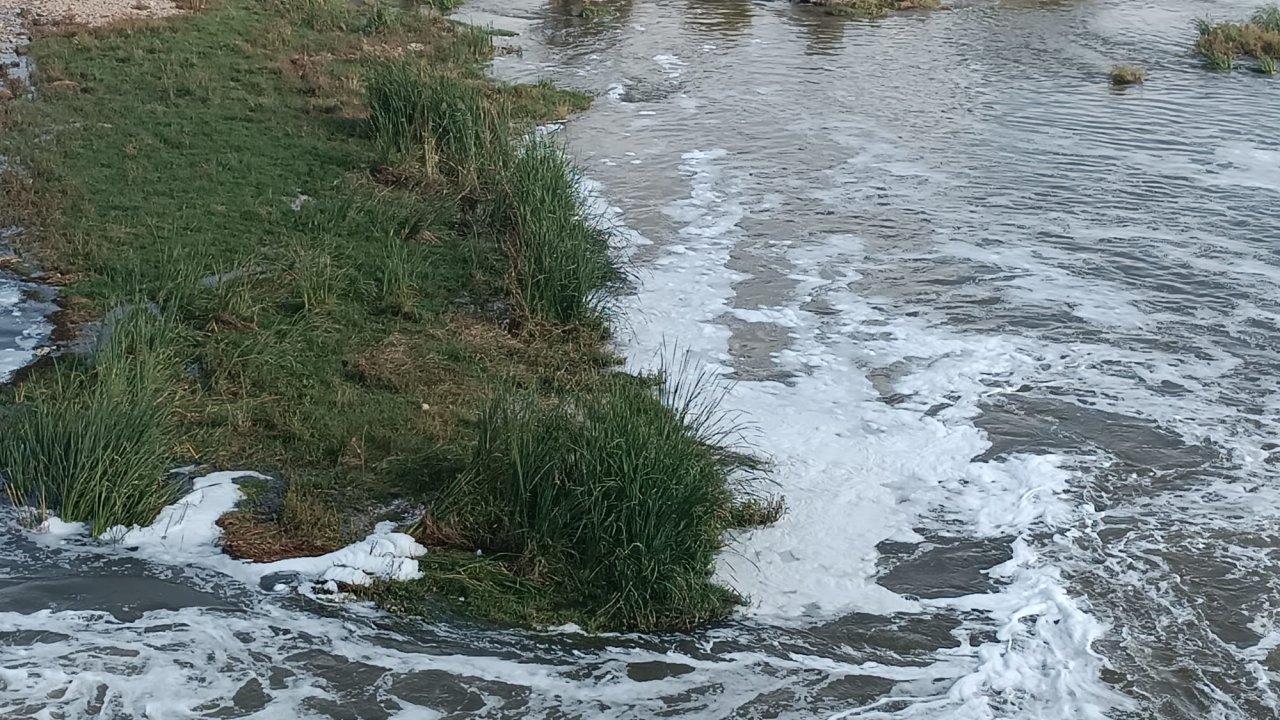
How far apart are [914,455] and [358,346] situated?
13.7 feet

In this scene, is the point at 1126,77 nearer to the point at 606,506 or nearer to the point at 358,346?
the point at 358,346

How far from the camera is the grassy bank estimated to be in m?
6.84

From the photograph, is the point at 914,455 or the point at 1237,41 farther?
the point at 1237,41

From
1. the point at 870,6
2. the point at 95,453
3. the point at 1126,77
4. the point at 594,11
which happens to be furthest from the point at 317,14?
the point at 95,453

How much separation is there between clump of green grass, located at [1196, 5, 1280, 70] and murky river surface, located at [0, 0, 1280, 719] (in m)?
3.20

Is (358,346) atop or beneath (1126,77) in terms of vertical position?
beneath

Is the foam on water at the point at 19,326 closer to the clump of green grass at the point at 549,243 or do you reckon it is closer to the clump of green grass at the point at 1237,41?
the clump of green grass at the point at 549,243

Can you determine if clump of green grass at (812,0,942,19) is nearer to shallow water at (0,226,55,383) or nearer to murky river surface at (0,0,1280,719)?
murky river surface at (0,0,1280,719)

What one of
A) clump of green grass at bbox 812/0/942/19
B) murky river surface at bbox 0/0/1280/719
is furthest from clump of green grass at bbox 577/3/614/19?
murky river surface at bbox 0/0/1280/719

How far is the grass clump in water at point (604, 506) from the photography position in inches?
261

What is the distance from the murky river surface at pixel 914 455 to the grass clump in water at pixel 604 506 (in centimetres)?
27

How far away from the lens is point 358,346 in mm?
9359

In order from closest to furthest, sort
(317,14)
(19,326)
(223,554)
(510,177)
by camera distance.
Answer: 1. (223,554)
2. (19,326)
3. (510,177)
4. (317,14)

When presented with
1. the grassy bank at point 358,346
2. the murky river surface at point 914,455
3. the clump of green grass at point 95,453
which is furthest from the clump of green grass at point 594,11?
the clump of green grass at point 95,453
